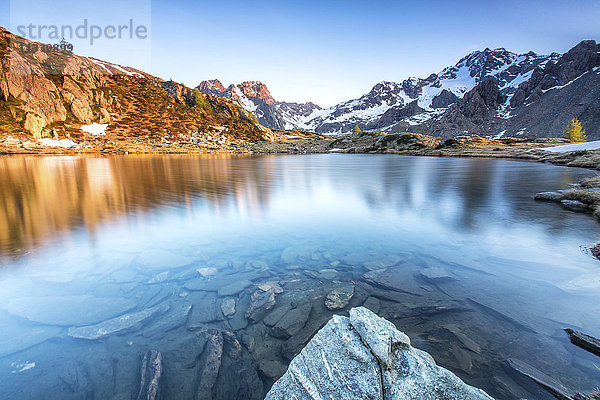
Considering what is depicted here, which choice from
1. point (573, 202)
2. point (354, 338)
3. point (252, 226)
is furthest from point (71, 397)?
point (573, 202)

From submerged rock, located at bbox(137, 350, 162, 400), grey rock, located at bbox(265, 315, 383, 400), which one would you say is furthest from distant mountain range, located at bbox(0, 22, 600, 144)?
grey rock, located at bbox(265, 315, 383, 400)

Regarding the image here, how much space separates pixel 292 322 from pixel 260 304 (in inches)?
37.8

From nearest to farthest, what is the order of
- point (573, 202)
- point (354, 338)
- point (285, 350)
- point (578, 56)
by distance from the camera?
point (354, 338) → point (285, 350) → point (573, 202) → point (578, 56)

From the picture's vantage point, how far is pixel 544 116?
5950 inches

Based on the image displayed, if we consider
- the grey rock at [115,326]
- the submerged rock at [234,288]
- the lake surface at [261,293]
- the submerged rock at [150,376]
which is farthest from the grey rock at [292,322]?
the grey rock at [115,326]

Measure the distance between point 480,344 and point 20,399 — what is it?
23.9 ft

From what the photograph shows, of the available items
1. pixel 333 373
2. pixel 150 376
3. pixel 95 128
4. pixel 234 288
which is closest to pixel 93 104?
pixel 95 128

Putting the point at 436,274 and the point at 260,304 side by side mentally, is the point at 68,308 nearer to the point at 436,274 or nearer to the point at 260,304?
the point at 260,304

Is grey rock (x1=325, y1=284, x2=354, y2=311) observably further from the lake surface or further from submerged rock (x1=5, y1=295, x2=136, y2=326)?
submerged rock (x1=5, y1=295, x2=136, y2=326)

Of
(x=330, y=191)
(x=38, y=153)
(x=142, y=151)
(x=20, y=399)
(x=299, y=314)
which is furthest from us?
(x=142, y=151)

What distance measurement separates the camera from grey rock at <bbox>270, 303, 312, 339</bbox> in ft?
15.9

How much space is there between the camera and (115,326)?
502 cm

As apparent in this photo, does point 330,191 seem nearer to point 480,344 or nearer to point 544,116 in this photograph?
point 480,344

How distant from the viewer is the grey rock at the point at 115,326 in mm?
4824
